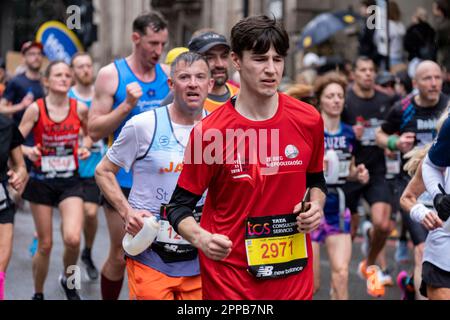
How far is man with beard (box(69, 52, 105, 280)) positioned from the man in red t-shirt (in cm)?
461

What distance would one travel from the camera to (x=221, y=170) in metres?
4.28

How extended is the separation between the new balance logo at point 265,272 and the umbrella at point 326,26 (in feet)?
41.2

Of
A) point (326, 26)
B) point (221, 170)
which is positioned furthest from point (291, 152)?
point (326, 26)

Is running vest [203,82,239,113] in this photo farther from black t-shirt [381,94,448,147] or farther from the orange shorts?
black t-shirt [381,94,448,147]

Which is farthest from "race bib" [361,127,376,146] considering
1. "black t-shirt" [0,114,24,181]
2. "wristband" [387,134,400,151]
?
"black t-shirt" [0,114,24,181]

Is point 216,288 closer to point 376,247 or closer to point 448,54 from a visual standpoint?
point 376,247

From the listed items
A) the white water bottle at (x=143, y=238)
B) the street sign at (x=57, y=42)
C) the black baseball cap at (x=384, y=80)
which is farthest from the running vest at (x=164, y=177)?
the street sign at (x=57, y=42)

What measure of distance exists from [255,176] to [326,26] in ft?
42.0

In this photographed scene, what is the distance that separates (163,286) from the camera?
525cm

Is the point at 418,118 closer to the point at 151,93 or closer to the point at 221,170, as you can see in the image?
the point at 151,93

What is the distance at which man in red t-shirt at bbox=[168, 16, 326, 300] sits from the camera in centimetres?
422

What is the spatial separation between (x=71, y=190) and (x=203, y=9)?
68.4 feet

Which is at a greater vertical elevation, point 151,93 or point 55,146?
point 151,93

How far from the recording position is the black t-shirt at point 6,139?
21.3ft
